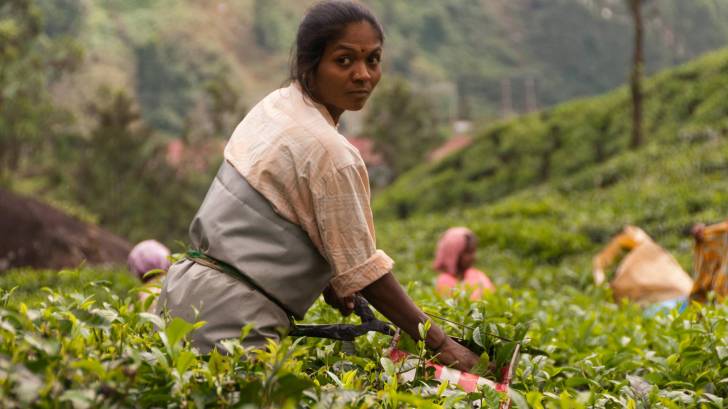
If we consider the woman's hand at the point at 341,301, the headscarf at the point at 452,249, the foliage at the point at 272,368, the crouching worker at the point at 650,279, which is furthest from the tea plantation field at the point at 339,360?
the headscarf at the point at 452,249

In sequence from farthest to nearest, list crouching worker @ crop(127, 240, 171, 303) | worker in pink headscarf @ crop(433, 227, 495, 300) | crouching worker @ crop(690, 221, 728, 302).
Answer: worker in pink headscarf @ crop(433, 227, 495, 300)
crouching worker @ crop(690, 221, 728, 302)
crouching worker @ crop(127, 240, 171, 303)

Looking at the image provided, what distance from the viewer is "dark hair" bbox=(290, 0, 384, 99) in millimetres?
2314

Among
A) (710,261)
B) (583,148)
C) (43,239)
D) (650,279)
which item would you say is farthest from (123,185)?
(710,261)

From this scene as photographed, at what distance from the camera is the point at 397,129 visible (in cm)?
4003

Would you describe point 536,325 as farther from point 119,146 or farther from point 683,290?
point 119,146

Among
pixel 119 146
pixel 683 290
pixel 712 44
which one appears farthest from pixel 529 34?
pixel 683 290

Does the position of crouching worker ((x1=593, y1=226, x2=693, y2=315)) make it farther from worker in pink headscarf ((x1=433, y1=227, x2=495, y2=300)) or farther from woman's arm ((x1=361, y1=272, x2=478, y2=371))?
woman's arm ((x1=361, y1=272, x2=478, y2=371))

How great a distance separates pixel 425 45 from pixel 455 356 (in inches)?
3350

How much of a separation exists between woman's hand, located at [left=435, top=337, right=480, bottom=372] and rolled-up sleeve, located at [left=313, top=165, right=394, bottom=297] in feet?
0.94

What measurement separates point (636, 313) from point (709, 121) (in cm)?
1476

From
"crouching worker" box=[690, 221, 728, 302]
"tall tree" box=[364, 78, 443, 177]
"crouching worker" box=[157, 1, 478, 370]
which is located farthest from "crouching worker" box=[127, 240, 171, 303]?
"tall tree" box=[364, 78, 443, 177]

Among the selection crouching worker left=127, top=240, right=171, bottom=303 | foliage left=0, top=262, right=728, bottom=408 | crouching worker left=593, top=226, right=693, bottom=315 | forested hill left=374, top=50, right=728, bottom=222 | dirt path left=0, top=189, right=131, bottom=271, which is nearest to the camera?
foliage left=0, top=262, right=728, bottom=408

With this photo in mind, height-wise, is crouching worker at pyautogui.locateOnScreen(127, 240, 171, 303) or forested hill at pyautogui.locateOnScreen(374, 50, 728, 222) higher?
crouching worker at pyautogui.locateOnScreen(127, 240, 171, 303)

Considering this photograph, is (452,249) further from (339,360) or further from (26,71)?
(26,71)
